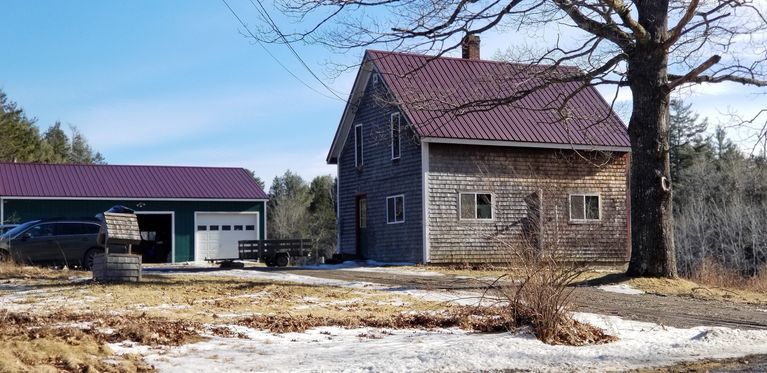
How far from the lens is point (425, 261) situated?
89.7 ft

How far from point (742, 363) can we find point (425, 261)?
17.7 meters

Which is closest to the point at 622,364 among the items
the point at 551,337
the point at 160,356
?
the point at 551,337

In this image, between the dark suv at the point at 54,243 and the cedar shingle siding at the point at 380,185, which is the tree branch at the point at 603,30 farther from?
the dark suv at the point at 54,243

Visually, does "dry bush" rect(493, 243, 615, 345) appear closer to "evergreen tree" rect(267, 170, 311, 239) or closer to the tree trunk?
the tree trunk

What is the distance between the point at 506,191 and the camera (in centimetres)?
2862

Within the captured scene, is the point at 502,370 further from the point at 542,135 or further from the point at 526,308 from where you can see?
the point at 542,135

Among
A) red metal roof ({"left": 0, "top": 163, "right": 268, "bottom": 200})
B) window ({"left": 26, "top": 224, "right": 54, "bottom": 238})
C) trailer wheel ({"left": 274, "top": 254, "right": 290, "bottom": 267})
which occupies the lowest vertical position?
trailer wheel ({"left": 274, "top": 254, "right": 290, "bottom": 267})

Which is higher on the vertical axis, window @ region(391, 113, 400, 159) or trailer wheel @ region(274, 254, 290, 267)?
window @ region(391, 113, 400, 159)

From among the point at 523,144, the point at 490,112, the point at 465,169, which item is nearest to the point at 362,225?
the point at 465,169

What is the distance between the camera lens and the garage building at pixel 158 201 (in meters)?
34.9

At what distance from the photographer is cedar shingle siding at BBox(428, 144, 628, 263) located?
27688mm

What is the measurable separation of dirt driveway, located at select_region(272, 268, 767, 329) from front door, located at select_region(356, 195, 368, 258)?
10.5 metres

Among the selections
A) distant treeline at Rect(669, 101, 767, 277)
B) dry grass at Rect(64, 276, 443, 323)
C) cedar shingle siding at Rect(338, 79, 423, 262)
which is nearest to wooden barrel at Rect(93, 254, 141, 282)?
dry grass at Rect(64, 276, 443, 323)

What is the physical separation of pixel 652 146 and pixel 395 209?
11.7 metres
